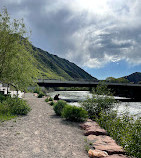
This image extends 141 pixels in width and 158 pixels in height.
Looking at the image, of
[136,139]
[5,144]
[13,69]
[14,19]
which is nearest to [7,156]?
[5,144]

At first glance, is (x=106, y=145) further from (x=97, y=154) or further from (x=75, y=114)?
(x=75, y=114)

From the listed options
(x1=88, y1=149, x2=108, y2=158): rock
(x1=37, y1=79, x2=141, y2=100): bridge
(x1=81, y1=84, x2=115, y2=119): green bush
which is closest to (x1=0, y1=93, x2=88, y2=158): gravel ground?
(x1=88, y1=149, x2=108, y2=158): rock

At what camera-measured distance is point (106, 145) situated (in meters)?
6.73

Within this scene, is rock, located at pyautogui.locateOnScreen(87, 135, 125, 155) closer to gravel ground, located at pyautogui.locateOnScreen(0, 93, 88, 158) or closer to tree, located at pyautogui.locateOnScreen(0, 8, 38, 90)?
gravel ground, located at pyautogui.locateOnScreen(0, 93, 88, 158)

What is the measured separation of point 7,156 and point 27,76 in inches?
414

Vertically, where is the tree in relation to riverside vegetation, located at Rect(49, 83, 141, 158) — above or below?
above

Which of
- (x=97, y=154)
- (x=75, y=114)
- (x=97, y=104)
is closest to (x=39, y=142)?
(x=97, y=154)

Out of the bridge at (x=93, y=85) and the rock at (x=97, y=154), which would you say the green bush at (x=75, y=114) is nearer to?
the rock at (x=97, y=154)

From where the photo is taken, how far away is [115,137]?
833 centimetres

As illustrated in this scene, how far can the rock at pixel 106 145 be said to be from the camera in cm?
616

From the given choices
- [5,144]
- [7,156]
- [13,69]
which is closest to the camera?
[7,156]

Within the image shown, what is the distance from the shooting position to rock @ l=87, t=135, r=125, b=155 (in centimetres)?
616

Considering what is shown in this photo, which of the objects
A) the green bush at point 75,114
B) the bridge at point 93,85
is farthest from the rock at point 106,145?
the bridge at point 93,85

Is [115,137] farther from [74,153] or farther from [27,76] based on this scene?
[27,76]
